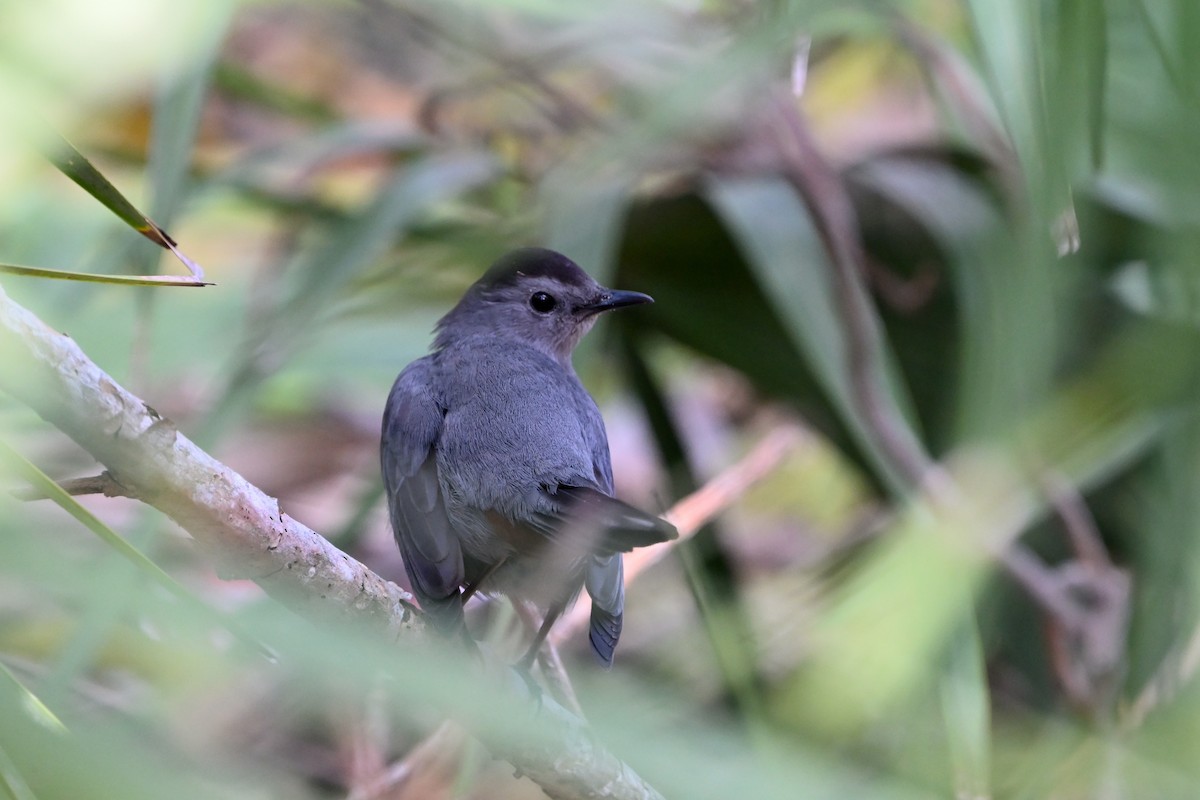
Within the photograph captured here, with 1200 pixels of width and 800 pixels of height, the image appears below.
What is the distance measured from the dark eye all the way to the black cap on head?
0.21 ft

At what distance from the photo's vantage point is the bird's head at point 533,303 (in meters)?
2.86

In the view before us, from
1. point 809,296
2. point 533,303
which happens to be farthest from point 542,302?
point 809,296

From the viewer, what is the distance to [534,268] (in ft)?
9.48

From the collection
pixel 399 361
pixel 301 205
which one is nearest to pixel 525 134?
pixel 301 205

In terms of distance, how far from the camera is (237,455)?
5.09 metres

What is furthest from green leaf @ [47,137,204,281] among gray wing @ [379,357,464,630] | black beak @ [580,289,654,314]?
black beak @ [580,289,654,314]

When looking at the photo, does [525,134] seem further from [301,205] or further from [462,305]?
[462,305]

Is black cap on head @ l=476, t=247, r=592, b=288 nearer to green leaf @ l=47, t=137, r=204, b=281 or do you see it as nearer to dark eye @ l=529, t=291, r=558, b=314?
dark eye @ l=529, t=291, r=558, b=314

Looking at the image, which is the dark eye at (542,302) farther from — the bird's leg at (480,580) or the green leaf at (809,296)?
the bird's leg at (480,580)

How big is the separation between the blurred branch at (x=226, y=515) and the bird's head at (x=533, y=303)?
1.27 m

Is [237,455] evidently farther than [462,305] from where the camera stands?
Yes

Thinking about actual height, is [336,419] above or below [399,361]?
below

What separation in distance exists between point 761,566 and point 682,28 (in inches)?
103

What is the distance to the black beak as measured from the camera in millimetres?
2754
